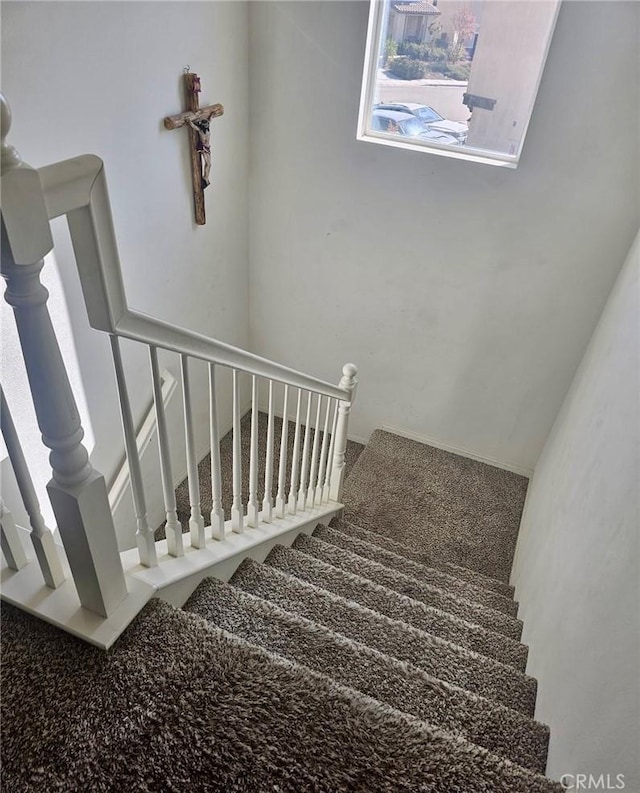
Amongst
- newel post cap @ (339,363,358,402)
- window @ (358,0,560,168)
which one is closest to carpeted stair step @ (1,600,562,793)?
newel post cap @ (339,363,358,402)

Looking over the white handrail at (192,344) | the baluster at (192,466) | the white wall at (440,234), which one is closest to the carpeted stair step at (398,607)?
the baluster at (192,466)

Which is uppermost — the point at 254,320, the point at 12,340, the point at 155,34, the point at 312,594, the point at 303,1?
the point at 303,1

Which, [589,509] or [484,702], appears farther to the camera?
[589,509]

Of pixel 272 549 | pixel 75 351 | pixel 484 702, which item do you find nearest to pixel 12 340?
pixel 75 351

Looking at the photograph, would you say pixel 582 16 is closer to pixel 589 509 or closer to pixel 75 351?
pixel 589 509

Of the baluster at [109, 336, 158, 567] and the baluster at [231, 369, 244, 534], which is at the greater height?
the baluster at [109, 336, 158, 567]

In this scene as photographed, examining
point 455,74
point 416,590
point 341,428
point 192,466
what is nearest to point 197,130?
point 455,74

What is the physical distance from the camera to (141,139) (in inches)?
96.2

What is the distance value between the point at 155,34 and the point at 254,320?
1.86m

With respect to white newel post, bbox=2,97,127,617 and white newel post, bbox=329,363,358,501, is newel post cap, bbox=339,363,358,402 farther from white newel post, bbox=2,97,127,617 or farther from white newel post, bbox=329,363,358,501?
white newel post, bbox=2,97,127,617

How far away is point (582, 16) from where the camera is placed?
233 centimetres

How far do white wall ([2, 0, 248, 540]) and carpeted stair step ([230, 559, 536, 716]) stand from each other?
129cm

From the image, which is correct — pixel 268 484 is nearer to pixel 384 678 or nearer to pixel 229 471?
pixel 384 678

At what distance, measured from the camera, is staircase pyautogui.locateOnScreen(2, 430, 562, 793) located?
988 millimetres
